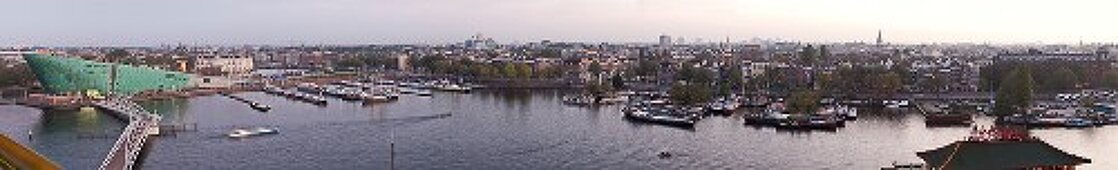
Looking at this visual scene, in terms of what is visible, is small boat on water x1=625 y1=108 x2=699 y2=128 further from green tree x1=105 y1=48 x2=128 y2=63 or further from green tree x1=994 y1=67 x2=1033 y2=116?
green tree x1=105 y1=48 x2=128 y2=63

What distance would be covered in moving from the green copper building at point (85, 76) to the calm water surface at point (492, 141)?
2677 millimetres

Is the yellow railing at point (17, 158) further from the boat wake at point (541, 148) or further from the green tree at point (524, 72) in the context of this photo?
the green tree at point (524, 72)

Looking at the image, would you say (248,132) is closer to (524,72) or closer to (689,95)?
(689,95)

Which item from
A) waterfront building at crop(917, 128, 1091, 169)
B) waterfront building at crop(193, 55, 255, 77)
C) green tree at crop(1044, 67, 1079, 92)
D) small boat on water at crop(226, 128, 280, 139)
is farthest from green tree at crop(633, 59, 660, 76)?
waterfront building at crop(917, 128, 1091, 169)

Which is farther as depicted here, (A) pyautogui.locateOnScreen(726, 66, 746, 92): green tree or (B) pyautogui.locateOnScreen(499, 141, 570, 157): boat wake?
(A) pyautogui.locateOnScreen(726, 66, 746, 92): green tree

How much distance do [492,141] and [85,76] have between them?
11.4 m

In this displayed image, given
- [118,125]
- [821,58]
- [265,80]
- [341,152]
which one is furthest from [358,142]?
[821,58]

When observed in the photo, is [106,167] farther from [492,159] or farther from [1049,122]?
[1049,122]

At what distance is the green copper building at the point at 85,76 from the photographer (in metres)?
20.6

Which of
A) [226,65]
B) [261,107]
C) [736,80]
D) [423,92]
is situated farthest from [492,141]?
[226,65]

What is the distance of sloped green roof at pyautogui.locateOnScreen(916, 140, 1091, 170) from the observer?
643 cm

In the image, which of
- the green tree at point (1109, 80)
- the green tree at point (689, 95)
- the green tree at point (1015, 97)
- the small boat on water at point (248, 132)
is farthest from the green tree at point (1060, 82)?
the small boat on water at point (248, 132)

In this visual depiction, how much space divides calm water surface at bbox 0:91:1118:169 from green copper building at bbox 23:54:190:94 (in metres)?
2.68

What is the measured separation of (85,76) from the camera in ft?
68.6
